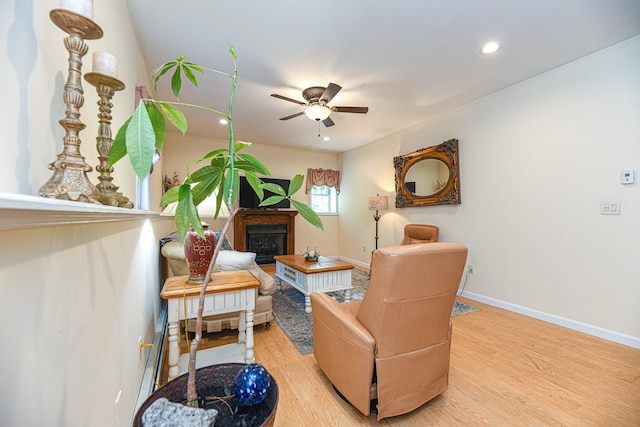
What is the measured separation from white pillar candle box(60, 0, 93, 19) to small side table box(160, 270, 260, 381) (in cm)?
138

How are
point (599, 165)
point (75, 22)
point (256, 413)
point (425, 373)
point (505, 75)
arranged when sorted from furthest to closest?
point (505, 75), point (599, 165), point (425, 373), point (256, 413), point (75, 22)

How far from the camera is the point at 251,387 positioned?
754 millimetres

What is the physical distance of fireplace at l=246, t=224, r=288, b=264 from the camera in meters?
5.44

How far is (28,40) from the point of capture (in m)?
0.61

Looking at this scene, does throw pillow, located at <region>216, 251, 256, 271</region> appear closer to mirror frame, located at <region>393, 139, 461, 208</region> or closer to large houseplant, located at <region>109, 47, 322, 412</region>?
large houseplant, located at <region>109, 47, 322, 412</region>

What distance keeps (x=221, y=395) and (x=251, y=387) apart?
144 mm

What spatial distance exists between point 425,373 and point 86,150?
75.7 inches

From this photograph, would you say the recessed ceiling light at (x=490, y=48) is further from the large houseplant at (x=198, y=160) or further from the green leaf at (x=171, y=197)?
the green leaf at (x=171, y=197)

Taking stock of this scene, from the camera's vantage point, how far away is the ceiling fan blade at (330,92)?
2.57 metres

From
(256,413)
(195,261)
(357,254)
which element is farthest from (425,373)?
(357,254)

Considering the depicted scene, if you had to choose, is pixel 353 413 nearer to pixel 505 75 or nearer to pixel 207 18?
pixel 207 18

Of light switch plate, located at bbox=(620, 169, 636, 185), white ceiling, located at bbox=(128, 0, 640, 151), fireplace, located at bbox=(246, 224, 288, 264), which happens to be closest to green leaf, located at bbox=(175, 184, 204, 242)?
white ceiling, located at bbox=(128, 0, 640, 151)

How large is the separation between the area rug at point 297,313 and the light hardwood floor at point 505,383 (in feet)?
0.30

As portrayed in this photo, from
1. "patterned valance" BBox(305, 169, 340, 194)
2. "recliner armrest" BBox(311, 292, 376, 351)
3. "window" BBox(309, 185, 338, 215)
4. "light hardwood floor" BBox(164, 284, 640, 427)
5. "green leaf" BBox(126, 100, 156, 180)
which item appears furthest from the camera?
"window" BBox(309, 185, 338, 215)
